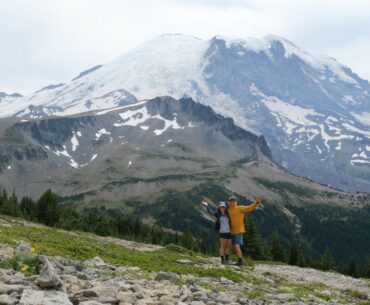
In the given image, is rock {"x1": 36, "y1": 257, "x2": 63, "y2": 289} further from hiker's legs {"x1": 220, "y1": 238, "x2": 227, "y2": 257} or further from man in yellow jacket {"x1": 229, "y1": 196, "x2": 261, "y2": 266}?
hiker's legs {"x1": 220, "y1": 238, "x2": 227, "y2": 257}

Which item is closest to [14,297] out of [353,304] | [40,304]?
[40,304]

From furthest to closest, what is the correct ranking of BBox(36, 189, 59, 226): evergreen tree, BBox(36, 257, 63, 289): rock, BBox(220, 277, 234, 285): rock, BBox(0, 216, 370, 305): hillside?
BBox(36, 189, 59, 226): evergreen tree → BBox(220, 277, 234, 285): rock → BBox(36, 257, 63, 289): rock → BBox(0, 216, 370, 305): hillside

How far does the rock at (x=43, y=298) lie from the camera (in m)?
10.2

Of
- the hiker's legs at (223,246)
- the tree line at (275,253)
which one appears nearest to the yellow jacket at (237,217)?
the hiker's legs at (223,246)

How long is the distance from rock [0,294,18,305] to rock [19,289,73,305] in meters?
0.16

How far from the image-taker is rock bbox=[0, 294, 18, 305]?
33.1ft

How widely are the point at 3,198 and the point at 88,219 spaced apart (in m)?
19.5

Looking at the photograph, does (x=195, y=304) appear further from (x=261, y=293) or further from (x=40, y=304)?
(x=261, y=293)

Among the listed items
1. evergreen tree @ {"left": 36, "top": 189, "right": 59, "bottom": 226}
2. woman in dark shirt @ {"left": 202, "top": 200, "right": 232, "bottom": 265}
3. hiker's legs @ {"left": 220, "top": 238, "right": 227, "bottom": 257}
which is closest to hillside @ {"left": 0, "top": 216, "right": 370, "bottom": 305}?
woman in dark shirt @ {"left": 202, "top": 200, "right": 232, "bottom": 265}

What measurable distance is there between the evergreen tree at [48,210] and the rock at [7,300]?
96689mm

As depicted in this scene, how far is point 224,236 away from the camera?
96.9ft

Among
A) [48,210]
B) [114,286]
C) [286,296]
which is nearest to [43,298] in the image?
[114,286]

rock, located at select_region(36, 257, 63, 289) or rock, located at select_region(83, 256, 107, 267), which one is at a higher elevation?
rock, located at select_region(36, 257, 63, 289)

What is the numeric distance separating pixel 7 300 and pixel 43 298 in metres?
0.68
